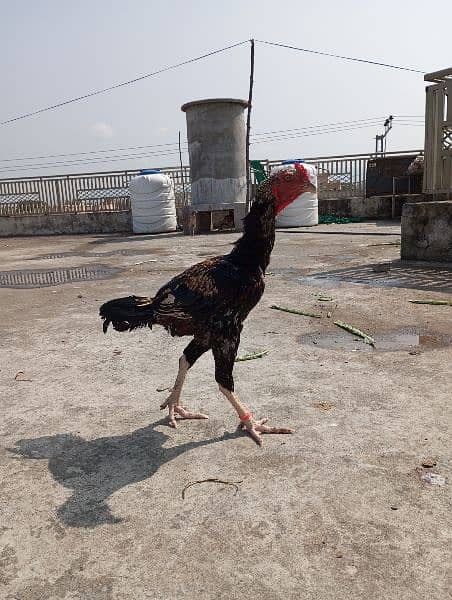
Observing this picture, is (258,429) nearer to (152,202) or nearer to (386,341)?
(386,341)

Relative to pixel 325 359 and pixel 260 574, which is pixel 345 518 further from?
pixel 325 359

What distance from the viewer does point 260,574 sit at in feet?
6.15

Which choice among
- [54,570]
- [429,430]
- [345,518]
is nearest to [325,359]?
[429,430]

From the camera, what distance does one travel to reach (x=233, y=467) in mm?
2641

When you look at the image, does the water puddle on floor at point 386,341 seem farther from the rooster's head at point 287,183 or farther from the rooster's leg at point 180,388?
the rooster's head at point 287,183

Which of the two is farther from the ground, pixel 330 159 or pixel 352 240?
pixel 330 159

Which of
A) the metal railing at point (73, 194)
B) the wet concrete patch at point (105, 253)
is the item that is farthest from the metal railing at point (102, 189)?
the wet concrete patch at point (105, 253)

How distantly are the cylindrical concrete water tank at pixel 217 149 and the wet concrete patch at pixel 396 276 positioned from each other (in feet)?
28.0

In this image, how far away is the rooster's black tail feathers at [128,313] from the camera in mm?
2943

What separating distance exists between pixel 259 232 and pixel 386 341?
231 centimetres

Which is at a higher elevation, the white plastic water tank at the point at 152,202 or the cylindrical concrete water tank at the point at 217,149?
the cylindrical concrete water tank at the point at 217,149

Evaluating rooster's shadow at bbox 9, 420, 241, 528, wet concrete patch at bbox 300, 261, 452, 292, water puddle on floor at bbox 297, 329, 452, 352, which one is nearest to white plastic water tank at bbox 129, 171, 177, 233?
wet concrete patch at bbox 300, 261, 452, 292

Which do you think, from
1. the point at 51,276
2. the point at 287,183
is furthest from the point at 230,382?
the point at 51,276

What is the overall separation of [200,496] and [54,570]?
724 millimetres
